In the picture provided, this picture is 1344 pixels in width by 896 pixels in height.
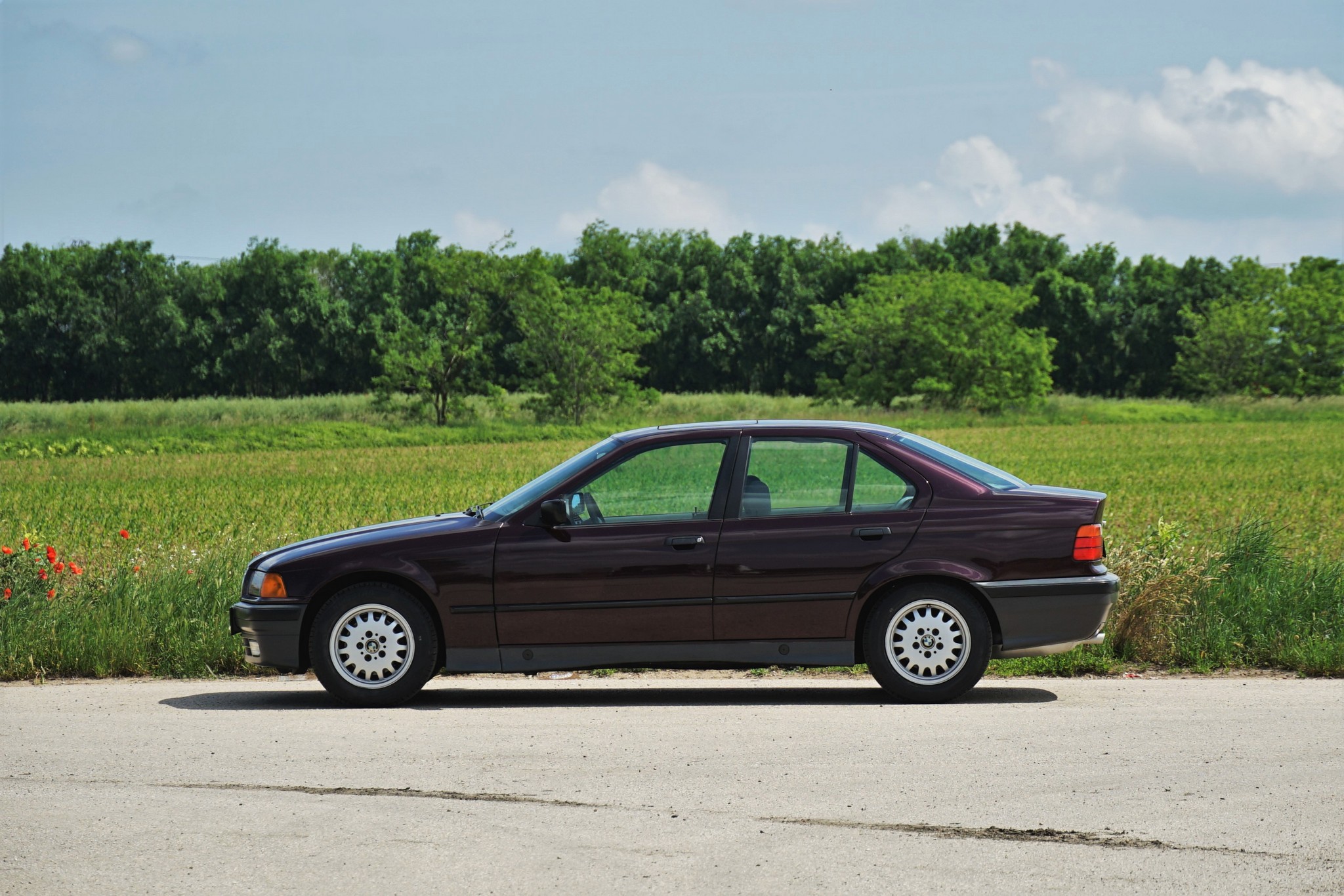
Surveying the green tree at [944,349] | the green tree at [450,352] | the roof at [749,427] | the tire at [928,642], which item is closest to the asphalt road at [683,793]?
the tire at [928,642]

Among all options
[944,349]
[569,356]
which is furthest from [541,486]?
[944,349]

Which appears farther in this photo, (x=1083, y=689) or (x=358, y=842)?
(x=1083, y=689)

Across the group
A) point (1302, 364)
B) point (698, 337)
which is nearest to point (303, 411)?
point (698, 337)

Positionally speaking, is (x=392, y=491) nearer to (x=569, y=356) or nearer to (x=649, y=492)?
(x=649, y=492)

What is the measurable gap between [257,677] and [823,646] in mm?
4053

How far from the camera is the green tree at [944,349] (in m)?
72.9

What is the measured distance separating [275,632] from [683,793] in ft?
10.9

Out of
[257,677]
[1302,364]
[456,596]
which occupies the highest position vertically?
[1302,364]

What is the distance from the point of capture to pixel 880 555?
26.4 feet

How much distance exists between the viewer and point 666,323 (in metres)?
95.6

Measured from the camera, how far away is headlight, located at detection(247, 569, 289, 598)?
8.27 meters

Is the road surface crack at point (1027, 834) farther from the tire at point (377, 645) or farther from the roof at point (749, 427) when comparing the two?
the roof at point (749, 427)

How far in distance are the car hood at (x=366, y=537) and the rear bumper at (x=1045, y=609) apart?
3.04 m

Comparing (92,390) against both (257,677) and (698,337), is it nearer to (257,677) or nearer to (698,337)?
(698,337)
